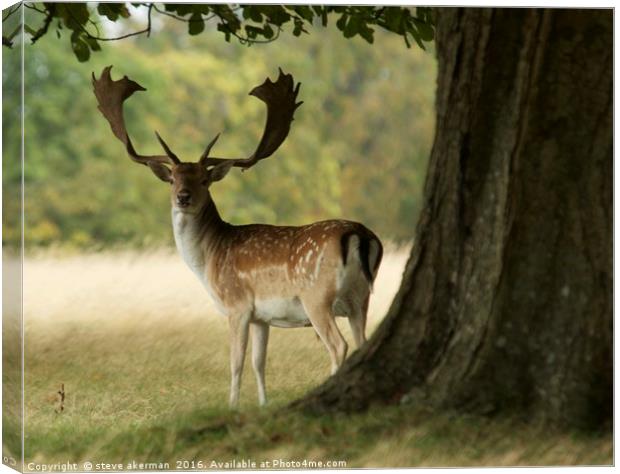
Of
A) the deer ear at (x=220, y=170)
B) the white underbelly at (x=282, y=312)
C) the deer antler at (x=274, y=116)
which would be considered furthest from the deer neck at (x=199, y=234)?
the white underbelly at (x=282, y=312)

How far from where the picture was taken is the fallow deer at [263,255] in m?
7.32

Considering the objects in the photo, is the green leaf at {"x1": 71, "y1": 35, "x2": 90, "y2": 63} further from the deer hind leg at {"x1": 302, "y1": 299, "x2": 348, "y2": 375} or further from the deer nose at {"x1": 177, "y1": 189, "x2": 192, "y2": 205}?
the deer hind leg at {"x1": 302, "y1": 299, "x2": 348, "y2": 375}

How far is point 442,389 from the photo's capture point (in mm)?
6672

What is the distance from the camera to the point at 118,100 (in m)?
7.50

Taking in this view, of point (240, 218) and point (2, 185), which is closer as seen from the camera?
point (2, 185)

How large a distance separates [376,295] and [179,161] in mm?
1233

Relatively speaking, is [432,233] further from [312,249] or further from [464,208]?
[312,249]

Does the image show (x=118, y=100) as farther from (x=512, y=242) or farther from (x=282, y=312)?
(x=512, y=242)

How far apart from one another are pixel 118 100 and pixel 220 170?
0.64 metres

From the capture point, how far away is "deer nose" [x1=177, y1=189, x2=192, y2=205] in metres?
7.49

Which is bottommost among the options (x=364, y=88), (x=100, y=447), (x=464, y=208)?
(x=100, y=447)

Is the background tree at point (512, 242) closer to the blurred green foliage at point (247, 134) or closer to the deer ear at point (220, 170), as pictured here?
the blurred green foliage at point (247, 134)

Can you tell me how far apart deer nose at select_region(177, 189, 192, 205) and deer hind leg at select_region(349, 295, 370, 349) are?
105cm

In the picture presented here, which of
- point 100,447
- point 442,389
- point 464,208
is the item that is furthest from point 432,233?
point 100,447
